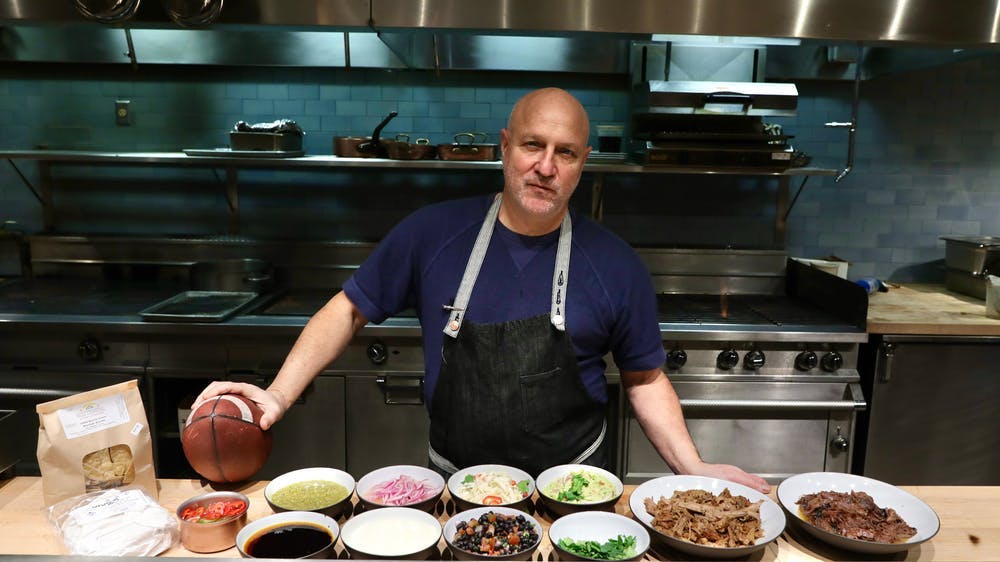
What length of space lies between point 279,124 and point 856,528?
315 cm

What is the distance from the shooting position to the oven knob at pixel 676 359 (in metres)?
3.37

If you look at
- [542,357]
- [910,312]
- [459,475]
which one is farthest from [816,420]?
[459,475]

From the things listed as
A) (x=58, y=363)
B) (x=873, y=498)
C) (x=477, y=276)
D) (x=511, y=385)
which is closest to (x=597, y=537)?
(x=511, y=385)

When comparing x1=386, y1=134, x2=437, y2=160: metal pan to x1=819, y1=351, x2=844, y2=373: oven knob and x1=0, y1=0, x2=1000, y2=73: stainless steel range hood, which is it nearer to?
x1=0, y1=0, x2=1000, y2=73: stainless steel range hood

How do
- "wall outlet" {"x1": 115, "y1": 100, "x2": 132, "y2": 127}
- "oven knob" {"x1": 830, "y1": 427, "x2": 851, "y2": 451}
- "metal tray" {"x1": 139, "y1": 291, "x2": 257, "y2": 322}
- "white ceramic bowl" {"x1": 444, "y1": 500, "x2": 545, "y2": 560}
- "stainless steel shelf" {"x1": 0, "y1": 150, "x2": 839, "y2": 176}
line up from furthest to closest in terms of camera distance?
"wall outlet" {"x1": 115, "y1": 100, "x2": 132, "y2": 127} → "stainless steel shelf" {"x1": 0, "y1": 150, "x2": 839, "y2": 176} → "oven knob" {"x1": 830, "y1": 427, "x2": 851, "y2": 451} → "metal tray" {"x1": 139, "y1": 291, "x2": 257, "y2": 322} → "white ceramic bowl" {"x1": 444, "y1": 500, "x2": 545, "y2": 560}

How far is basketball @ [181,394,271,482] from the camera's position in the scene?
1.64m

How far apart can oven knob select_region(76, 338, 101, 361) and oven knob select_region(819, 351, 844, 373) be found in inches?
129

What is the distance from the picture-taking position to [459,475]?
1740 millimetres

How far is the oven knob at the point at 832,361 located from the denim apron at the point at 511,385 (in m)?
1.78

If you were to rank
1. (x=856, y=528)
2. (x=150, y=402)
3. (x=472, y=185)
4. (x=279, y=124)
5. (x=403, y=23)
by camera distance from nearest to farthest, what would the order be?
(x=856, y=528), (x=403, y=23), (x=150, y=402), (x=279, y=124), (x=472, y=185)

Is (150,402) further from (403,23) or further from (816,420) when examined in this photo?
(816,420)

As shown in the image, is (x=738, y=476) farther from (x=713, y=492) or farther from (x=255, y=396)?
(x=255, y=396)

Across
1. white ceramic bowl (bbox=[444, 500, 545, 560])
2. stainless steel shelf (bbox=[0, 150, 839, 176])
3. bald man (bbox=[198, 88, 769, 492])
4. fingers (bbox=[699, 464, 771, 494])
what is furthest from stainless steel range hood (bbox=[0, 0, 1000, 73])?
white ceramic bowl (bbox=[444, 500, 545, 560])

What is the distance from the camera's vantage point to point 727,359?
336 centimetres
